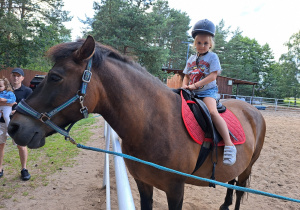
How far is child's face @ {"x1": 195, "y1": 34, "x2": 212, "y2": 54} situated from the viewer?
2.20 m

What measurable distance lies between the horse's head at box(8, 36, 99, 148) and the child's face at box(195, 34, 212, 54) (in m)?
1.36

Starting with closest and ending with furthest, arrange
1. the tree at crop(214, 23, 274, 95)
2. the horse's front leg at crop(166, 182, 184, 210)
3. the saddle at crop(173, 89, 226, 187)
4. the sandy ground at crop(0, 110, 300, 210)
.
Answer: the horse's front leg at crop(166, 182, 184, 210) < the saddle at crop(173, 89, 226, 187) < the sandy ground at crop(0, 110, 300, 210) < the tree at crop(214, 23, 274, 95)

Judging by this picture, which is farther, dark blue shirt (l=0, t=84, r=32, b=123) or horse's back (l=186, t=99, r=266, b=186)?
dark blue shirt (l=0, t=84, r=32, b=123)

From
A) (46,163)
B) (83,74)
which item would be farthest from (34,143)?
(46,163)

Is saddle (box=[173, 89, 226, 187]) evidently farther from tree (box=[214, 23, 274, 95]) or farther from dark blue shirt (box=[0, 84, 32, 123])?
tree (box=[214, 23, 274, 95])

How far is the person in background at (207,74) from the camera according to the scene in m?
1.96

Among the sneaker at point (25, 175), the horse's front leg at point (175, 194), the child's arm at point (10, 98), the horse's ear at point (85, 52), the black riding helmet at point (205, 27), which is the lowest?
the sneaker at point (25, 175)

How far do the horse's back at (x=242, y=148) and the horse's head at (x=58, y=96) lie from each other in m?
1.44

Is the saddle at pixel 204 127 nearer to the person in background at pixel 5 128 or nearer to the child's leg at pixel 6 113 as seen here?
the person in background at pixel 5 128

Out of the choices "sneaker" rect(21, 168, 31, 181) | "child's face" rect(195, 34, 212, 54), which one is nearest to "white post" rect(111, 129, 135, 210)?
"child's face" rect(195, 34, 212, 54)

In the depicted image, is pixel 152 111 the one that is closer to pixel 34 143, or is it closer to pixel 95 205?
pixel 34 143

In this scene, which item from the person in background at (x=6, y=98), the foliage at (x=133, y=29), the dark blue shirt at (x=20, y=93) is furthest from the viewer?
the foliage at (x=133, y=29)

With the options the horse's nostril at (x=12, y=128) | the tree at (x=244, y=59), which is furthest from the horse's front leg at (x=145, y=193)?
the tree at (x=244, y=59)

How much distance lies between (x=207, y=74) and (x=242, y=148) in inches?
A: 42.6
